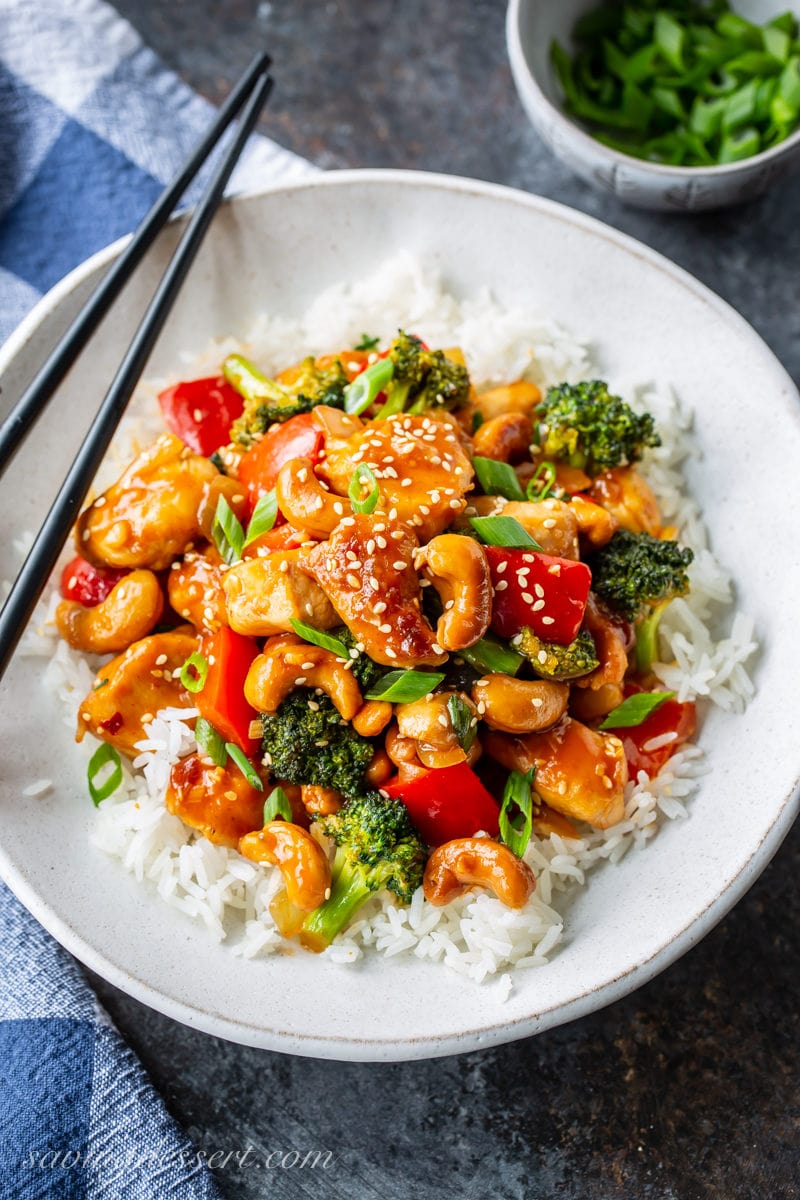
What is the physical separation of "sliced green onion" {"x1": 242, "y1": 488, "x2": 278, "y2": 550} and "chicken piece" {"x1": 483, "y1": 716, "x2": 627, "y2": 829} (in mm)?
900

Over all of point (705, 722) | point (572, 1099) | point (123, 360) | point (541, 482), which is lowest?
point (572, 1099)

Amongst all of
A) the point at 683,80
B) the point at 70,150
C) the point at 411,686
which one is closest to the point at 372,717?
the point at 411,686

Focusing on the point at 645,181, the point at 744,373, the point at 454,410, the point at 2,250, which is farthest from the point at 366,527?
the point at 2,250

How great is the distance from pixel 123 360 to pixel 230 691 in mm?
1175

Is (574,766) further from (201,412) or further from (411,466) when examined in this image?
(201,412)

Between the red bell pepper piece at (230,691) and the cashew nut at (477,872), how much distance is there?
0.64m

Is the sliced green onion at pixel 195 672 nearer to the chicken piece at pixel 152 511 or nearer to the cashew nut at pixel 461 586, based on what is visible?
the chicken piece at pixel 152 511

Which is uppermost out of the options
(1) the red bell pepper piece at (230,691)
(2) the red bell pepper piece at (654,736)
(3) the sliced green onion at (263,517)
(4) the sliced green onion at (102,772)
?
(3) the sliced green onion at (263,517)

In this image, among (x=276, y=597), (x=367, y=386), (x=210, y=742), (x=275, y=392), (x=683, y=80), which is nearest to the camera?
(x=276, y=597)

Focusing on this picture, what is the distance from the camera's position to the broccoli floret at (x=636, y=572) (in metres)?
3.14

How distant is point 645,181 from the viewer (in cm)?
410

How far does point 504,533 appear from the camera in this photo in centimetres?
296

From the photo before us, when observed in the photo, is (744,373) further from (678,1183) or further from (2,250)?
(2,250)

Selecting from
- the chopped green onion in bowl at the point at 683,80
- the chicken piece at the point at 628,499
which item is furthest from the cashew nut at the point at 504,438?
the chopped green onion in bowl at the point at 683,80
